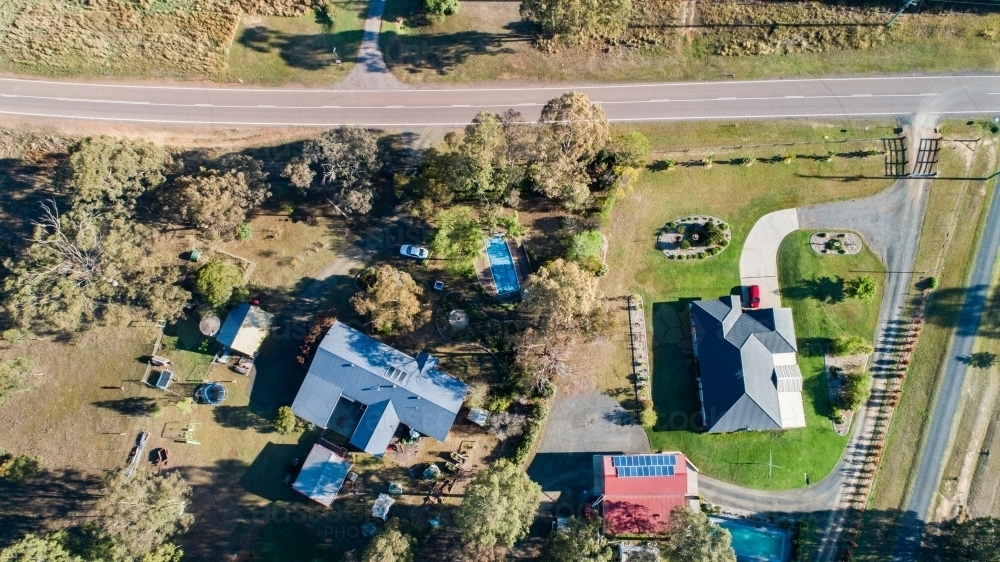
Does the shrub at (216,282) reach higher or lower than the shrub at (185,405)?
higher

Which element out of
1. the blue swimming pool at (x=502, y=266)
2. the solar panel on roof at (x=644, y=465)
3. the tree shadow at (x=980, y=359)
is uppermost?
the blue swimming pool at (x=502, y=266)

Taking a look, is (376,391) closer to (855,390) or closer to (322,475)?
(322,475)

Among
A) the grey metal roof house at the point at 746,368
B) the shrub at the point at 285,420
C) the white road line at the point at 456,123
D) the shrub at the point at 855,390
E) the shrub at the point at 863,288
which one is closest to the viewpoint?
the shrub at the point at 285,420

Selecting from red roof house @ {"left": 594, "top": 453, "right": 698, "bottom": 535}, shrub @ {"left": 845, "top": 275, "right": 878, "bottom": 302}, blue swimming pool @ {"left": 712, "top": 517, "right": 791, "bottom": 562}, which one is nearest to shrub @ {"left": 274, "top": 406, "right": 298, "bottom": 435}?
red roof house @ {"left": 594, "top": 453, "right": 698, "bottom": 535}

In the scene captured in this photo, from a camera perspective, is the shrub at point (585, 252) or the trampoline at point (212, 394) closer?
the trampoline at point (212, 394)

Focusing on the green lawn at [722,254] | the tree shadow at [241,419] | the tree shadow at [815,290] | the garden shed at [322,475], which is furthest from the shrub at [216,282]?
the tree shadow at [815,290]

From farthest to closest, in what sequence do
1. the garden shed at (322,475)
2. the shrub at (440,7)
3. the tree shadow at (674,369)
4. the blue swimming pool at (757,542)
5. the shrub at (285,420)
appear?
the shrub at (440,7) → the tree shadow at (674,369) → the blue swimming pool at (757,542) → the shrub at (285,420) → the garden shed at (322,475)

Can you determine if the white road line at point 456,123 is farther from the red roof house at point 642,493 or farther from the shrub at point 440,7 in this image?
the red roof house at point 642,493

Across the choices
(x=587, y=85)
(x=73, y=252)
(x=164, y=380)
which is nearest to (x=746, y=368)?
(x=587, y=85)
